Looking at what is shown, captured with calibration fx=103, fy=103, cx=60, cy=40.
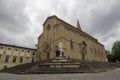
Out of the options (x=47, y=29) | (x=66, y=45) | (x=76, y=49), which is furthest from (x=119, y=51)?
(x=47, y=29)

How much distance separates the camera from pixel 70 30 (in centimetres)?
3184

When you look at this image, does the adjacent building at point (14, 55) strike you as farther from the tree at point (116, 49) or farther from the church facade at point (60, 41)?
the tree at point (116, 49)

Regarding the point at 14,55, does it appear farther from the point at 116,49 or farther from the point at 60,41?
the point at 116,49

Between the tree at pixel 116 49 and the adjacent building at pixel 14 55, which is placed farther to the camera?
the tree at pixel 116 49

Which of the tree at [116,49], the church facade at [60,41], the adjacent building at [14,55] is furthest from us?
the tree at [116,49]

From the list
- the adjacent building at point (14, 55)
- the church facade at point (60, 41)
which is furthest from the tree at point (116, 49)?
the adjacent building at point (14, 55)

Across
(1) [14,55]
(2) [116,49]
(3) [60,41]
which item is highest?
(3) [60,41]

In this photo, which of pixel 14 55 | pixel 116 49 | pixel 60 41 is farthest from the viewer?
pixel 116 49

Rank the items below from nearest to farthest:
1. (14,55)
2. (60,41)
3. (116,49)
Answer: (60,41)
(14,55)
(116,49)

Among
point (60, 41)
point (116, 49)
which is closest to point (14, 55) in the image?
point (60, 41)

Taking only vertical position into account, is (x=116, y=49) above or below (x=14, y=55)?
above

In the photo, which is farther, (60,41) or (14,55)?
(14,55)

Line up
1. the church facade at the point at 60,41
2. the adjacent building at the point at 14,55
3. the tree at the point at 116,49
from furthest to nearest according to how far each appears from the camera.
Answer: the tree at the point at 116,49, the adjacent building at the point at 14,55, the church facade at the point at 60,41

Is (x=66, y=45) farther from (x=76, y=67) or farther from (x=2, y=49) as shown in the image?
(x=2, y=49)
